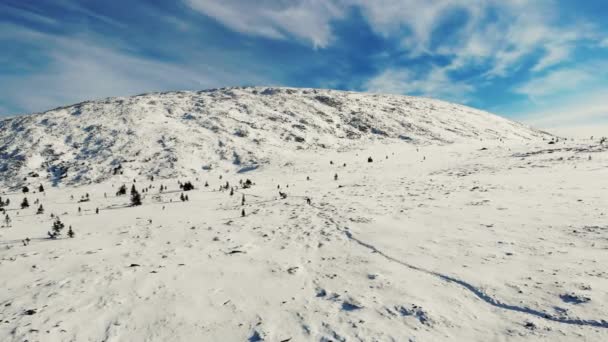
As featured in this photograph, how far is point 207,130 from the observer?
3425 cm

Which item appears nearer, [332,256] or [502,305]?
[502,305]

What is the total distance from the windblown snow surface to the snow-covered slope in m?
3.98

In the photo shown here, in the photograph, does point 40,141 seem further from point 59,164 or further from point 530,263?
point 530,263

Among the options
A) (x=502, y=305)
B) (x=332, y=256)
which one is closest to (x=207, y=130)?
(x=332, y=256)

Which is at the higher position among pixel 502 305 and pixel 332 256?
pixel 332 256

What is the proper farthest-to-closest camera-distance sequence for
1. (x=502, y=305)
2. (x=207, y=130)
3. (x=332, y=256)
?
(x=207, y=130)
(x=332, y=256)
(x=502, y=305)

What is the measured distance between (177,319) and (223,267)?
213 cm

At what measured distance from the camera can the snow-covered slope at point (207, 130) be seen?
26781mm

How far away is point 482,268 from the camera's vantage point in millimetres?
6754

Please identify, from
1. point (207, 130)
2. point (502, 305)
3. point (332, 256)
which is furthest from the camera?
point (207, 130)

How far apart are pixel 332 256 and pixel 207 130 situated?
1119 inches

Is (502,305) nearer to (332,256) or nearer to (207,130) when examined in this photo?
(332,256)

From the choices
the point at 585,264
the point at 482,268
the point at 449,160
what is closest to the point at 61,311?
the point at 482,268

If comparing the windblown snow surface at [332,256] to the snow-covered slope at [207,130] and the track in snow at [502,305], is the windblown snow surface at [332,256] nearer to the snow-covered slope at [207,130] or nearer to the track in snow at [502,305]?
the track in snow at [502,305]
